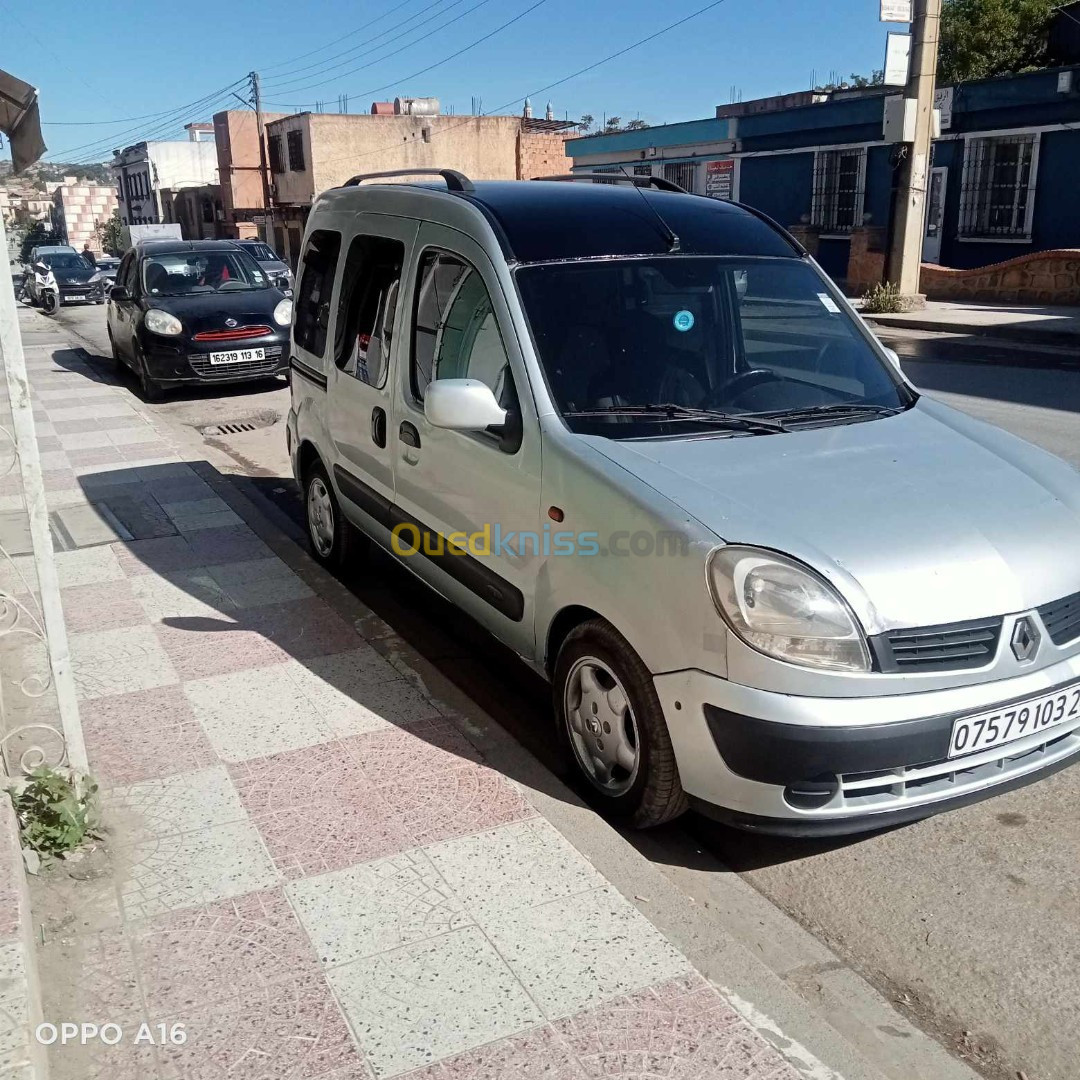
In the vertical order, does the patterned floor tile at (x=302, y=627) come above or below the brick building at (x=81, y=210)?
below

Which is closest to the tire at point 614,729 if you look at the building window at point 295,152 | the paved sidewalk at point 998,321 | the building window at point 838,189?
the paved sidewalk at point 998,321

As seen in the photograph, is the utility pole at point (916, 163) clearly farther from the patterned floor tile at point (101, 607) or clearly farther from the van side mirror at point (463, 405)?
the van side mirror at point (463, 405)

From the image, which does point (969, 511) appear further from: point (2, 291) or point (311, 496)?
point (311, 496)

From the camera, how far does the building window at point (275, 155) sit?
55.6 meters

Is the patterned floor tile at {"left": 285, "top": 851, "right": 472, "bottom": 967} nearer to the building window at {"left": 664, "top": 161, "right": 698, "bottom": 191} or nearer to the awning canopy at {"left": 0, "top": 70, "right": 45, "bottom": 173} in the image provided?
the awning canopy at {"left": 0, "top": 70, "right": 45, "bottom": 173}

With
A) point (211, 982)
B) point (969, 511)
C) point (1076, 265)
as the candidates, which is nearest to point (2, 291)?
point (211, 982)

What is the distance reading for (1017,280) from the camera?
2116 centimetres

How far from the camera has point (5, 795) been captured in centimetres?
312

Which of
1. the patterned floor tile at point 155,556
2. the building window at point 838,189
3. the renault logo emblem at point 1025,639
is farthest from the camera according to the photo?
the building window at point 838,189

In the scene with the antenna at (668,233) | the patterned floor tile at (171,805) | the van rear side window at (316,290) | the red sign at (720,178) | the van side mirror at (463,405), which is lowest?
the patterned floor tile at (171,805)

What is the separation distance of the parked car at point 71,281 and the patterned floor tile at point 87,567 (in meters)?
25.9

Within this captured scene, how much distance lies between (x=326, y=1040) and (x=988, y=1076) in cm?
160

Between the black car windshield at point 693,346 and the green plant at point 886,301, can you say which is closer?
the black car windshield at point 693,346

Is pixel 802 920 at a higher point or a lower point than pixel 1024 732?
lower
